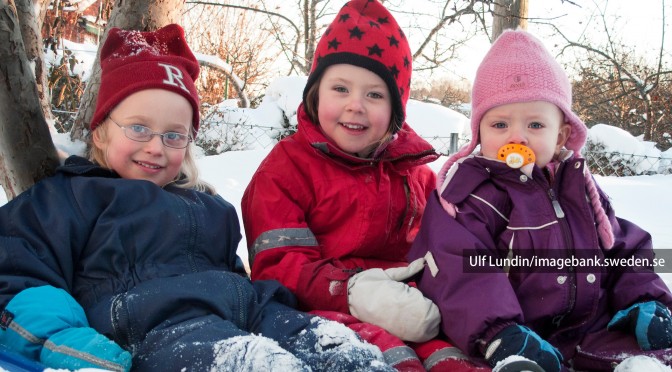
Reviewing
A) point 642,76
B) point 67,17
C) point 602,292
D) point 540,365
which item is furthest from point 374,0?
point 642,76

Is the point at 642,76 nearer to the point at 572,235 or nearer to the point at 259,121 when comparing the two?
the point at 259,121

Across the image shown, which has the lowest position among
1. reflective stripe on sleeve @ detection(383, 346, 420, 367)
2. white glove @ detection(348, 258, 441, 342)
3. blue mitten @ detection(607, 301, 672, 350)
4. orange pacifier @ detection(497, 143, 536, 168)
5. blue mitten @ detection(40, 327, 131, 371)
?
blue mitten @ detection(40, 327, 131, 371)

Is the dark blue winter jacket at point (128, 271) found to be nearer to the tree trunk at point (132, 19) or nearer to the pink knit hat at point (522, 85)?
the tree trunk at point (132, 19)

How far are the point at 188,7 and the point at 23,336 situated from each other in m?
9.36

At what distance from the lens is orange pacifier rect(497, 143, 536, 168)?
176cm

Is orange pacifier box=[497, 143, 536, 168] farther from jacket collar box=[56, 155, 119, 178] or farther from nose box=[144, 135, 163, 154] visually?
jacket collar box=[56, 155, 119, 178]

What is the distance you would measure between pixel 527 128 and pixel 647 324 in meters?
0.69

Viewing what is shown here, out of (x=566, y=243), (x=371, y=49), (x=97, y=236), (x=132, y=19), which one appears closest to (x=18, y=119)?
(x=97, y=236)

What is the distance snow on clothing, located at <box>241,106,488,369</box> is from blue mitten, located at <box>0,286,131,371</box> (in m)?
0.68

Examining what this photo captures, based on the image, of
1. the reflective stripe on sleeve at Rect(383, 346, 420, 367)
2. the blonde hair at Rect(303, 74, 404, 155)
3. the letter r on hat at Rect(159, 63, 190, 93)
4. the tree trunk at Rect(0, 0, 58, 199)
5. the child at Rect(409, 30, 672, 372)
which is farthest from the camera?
the blonde hair at Rect(303, 74, 404, 155)

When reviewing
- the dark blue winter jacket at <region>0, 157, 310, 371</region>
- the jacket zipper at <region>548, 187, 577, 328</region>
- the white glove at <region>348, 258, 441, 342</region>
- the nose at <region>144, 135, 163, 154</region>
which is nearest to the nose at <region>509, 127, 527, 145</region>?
the jacket zipper at <region>548, 187, 577, 328</region>

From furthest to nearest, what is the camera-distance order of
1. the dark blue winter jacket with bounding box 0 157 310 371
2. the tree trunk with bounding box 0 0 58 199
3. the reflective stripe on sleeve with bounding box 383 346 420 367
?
the tree trunk with bounding box 0 0 58 199 → the reflective stripe on sleeve with bounding box 383 346 420 367 → the dark blue winter jacket with bounding box 0 157 310 371

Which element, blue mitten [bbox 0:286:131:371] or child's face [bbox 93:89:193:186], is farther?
child's face [bbox 93:89:193:186]

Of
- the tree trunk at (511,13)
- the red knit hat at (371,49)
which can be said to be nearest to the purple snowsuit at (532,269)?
the red knit hat at (371,49)
